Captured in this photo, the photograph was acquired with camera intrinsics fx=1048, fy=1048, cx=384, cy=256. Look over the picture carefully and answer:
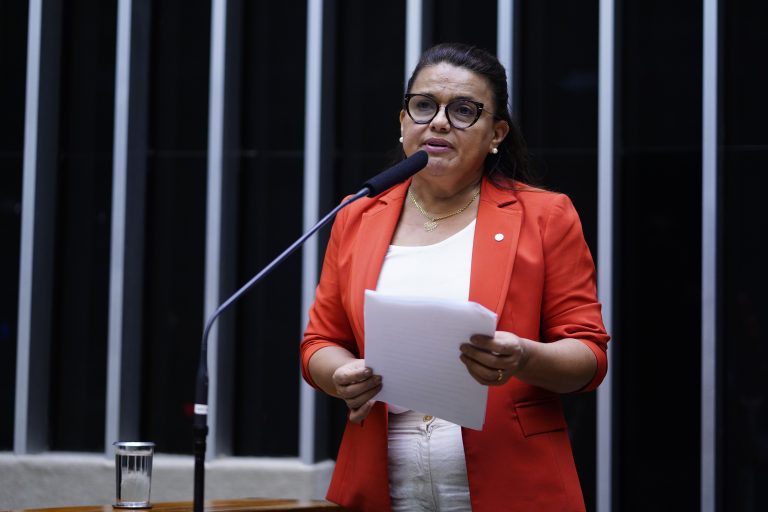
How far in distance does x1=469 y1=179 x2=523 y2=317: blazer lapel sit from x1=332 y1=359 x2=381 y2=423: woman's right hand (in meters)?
0.27

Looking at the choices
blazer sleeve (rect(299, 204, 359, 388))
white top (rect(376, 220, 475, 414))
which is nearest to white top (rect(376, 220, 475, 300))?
white top (rect(376, 220, 475, 414))

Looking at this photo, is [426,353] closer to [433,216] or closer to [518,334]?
[518,334]

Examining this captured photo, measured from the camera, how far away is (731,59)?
4465 millimetres

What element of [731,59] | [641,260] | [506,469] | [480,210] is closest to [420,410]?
[506,469]

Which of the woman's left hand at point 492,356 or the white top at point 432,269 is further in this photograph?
the white top at point 432,269

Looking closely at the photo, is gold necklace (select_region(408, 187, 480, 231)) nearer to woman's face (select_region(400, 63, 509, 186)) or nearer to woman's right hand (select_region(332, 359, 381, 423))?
woman's face (select_region(400, 63, 509, 186))

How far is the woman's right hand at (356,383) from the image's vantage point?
1.98m

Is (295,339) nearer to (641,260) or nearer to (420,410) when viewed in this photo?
(641,260)

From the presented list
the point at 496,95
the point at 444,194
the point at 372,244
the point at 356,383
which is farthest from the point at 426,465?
the point at 496,95

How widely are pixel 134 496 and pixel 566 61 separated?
Result: 3173mm

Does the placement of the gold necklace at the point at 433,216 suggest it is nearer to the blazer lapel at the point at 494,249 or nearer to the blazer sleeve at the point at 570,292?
the blazer lapel at the point at 494,249

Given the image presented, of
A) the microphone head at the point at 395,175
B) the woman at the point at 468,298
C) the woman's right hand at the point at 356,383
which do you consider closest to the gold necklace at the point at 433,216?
the woman at the point at 468,298

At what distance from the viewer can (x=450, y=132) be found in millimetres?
2275

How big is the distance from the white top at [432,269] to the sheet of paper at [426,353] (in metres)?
0.24
